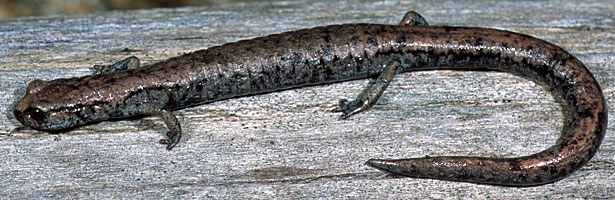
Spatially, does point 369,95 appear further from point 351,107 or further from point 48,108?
point 48,108

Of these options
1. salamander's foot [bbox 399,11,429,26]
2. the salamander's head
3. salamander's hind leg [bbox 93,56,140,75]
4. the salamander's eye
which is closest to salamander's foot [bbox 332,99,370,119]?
salamander's foot [bbox 399,11,429,26]

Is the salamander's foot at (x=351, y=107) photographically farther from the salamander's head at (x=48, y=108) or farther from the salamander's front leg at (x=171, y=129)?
the salamander's head at (x=48, y=108)

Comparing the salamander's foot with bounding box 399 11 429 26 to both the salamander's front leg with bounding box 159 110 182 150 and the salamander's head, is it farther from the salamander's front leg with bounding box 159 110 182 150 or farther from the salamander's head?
the salamander's head

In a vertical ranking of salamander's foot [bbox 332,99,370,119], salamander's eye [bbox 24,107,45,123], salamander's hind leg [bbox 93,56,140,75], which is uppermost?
salamander's hind leg [bbox 93,56,140,75]

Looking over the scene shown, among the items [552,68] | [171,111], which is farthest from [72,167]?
[552,68]

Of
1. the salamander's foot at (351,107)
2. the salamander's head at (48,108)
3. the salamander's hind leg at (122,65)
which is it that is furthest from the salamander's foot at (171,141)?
the salamander's foot at (351,107)

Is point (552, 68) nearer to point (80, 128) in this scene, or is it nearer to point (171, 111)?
point (171, 111)

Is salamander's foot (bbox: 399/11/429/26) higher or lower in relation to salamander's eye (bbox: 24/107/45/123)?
higher

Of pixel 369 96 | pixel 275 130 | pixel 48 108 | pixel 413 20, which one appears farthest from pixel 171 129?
pixel 413 20
